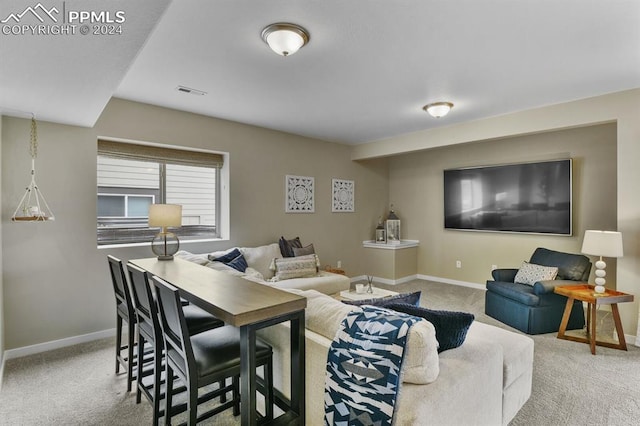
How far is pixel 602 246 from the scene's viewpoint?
3.14 meters

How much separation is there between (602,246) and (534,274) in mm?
863

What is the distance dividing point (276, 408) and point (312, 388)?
1.59 feet

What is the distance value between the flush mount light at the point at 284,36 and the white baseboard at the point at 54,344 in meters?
3.35

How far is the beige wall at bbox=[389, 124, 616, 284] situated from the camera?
4324 mm

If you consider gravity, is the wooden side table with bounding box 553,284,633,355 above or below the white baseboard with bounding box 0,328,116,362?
above

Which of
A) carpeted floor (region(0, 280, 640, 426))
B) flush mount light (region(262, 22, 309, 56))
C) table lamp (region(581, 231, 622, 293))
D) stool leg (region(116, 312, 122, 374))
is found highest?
flush mount light (region(262, 22, 309, 56))

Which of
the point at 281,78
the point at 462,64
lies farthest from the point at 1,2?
the point at 462,64

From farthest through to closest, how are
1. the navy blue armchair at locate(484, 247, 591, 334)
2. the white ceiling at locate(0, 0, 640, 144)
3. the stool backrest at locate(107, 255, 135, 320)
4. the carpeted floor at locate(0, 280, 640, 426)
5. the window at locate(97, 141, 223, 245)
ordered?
the window at locate(97, 141, 223, 245) → the navy blue armchair at locate(484, 247, 591, 334) → the stool backrest at locate(107, 255, 135, 320) → the carpeted floor at locate(0, 280, 640, 426) → the white ceiling at locate(0, 0, 640, 144)

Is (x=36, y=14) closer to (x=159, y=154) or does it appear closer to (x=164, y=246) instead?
(x=164, y=246)

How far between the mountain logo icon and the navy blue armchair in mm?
4353

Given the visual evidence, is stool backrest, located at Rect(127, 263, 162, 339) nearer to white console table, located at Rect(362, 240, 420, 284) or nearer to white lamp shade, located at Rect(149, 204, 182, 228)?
white lamp shade, located at Rect(149, 204, 182, 228)

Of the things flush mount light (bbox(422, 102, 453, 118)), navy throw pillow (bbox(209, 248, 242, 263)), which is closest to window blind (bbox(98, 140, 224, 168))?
navy throw pillow (bbox(209, 248, 242, 263))

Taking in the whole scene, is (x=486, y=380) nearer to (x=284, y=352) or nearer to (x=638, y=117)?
(x=284, y=352)

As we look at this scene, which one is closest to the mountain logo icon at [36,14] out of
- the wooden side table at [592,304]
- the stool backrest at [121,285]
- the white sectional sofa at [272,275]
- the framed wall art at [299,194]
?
the stool backrest at [121,285]
